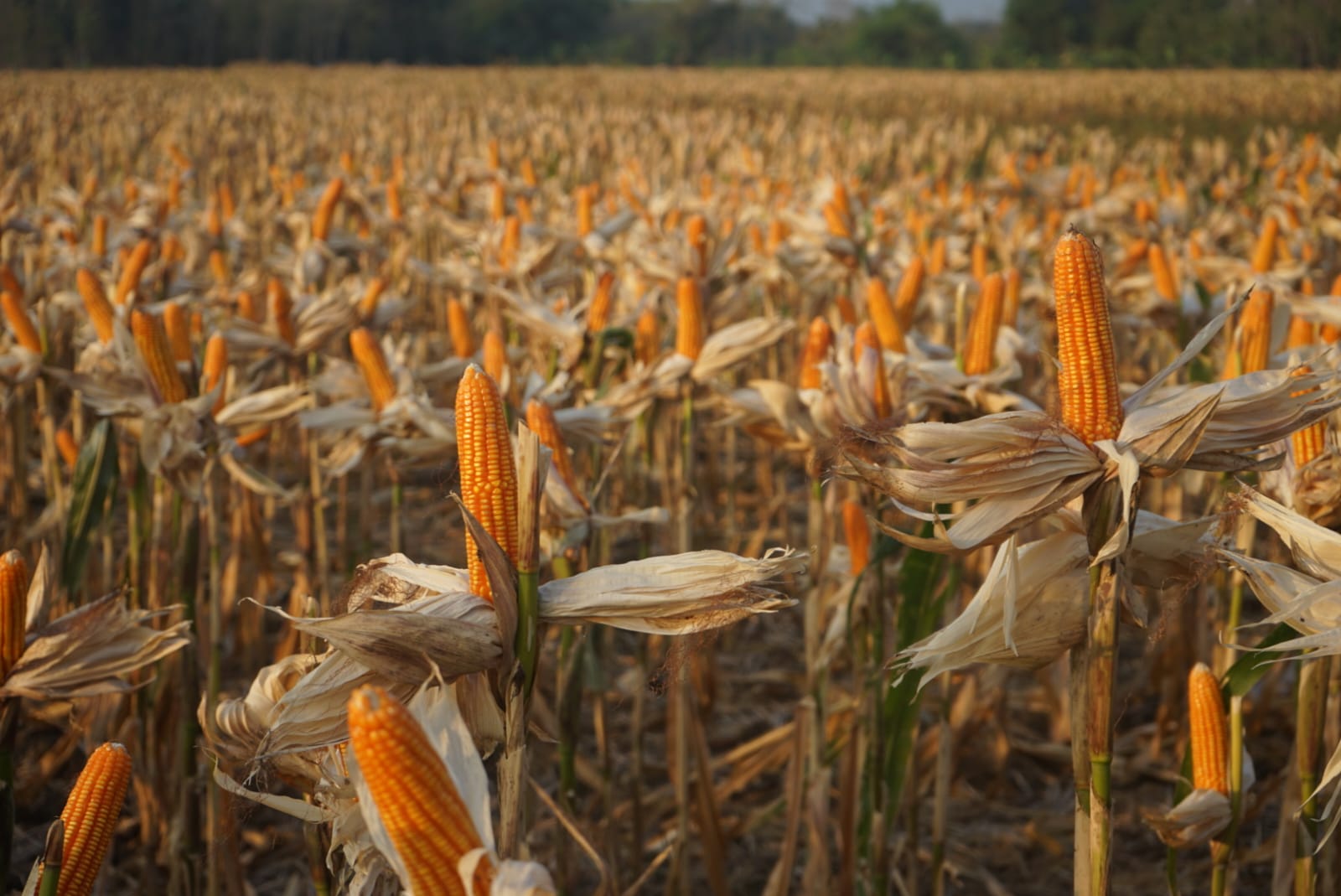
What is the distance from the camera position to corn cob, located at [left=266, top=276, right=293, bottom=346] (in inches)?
163

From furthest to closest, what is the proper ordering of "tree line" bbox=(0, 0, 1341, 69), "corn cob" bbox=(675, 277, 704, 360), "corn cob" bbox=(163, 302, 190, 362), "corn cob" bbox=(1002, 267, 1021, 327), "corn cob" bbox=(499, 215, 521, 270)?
"tree line" bbox=(0, 0, 1341, 69) → "corn cob" bbox=(499, 215, 521, 270) → "corn cob" bbox=(1002, 267, 1021, 327) → "corn cob" bbox=(675, 277, 704, 360) → "corn cob" bbox=(163, 302, 190, 362)

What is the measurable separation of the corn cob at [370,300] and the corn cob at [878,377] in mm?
2504

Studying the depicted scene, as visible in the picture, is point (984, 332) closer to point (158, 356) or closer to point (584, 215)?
point (158, 356)

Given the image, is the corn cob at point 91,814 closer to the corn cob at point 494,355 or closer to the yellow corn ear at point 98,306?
the corn cob at point 494,355

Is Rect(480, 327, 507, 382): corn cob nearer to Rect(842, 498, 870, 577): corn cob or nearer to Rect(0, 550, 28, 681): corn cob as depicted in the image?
Rect(842, 498, 870, 577): corn cob

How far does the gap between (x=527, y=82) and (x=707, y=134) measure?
1983 centimetres

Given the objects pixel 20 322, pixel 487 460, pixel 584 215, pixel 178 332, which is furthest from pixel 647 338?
pixel 584 215

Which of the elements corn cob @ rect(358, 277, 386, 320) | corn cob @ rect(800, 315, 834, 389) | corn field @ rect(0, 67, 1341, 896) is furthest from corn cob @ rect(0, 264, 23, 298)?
corn cob @ rect(800, 315, 834, 389)

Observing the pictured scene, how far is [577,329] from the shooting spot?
3820 millimetres

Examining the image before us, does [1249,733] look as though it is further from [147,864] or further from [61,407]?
[61,407]

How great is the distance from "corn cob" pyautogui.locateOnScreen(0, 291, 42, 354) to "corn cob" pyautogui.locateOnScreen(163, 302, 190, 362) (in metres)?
0.71

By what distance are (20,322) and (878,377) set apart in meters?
2.74

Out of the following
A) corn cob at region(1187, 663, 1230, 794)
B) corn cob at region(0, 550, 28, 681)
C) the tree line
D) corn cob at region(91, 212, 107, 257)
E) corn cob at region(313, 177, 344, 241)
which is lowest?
corn cob at region(1187, 663, 1230, 794)

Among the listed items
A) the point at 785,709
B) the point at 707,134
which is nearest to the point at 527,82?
the point at 707,134
